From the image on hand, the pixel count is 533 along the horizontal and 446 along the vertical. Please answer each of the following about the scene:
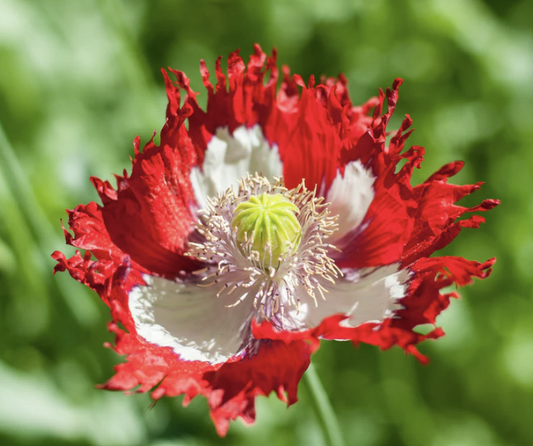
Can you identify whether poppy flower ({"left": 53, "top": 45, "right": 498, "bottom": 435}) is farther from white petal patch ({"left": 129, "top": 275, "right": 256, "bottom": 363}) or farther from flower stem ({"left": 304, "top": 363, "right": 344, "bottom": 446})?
flower stem ({"left": 304, "top": 363, "right": 344, "bottom": 446})

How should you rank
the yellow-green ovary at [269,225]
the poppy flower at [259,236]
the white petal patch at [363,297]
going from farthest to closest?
the yellow-green ovary at [269,225] → the white petal patch at [363,297] → the poppy flower at [259,236]

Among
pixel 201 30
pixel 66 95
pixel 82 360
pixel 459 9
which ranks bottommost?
pixel 82 360

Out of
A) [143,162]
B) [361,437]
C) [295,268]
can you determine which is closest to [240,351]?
[295,268]

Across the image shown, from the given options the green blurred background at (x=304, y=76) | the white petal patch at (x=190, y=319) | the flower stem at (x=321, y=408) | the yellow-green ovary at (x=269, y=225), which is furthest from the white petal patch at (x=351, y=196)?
the green blurred background at (x=304, y=76)

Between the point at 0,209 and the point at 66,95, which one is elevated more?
the point at 66,95

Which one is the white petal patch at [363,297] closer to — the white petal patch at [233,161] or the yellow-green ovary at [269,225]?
the yellow-green ovary at [269,225]

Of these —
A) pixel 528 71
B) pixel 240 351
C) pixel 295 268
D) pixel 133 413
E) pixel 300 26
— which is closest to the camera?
pixel 240 351

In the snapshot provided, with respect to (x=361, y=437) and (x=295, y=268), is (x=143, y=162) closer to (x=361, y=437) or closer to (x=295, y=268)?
(x=295, y=268)
